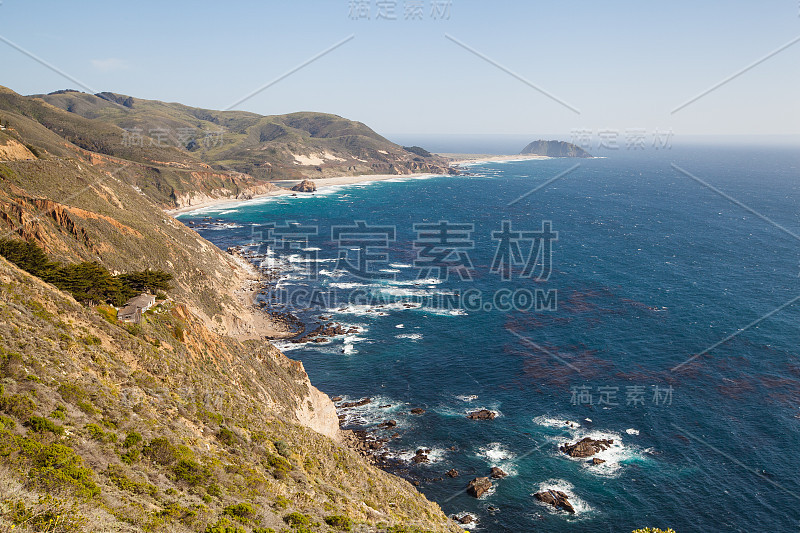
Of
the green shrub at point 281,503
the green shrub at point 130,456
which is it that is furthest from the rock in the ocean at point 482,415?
the green shrub at point 130,456

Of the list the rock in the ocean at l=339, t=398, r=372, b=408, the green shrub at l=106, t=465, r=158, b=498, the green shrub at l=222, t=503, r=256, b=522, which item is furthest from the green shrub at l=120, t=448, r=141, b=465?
the rock in the ocean at l=339, t=398, r=372, b=408

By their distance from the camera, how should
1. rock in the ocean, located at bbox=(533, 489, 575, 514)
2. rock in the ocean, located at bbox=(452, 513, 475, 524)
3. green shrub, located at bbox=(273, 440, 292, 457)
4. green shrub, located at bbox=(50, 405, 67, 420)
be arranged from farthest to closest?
rock in the ocean, located at bbox=(533, 489, 575, 514) < rock in the ocean, located at bbox=(452, 513, 475, 524) < green shrub, located at bbox=(273, 440, 292, 457) < green shrub, located at bbox=(50, 405, 67, 420)

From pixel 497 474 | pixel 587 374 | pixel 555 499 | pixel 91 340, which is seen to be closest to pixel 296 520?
pixel 91 340

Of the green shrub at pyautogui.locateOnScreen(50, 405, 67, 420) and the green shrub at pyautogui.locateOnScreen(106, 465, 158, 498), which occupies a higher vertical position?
the green shrub at pyautogui.locateOnScreen(50, 405, 67, 420)

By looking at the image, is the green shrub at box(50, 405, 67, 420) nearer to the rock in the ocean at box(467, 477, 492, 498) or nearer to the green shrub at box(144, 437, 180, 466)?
the green shrub at box(144, 437, 180, 466)

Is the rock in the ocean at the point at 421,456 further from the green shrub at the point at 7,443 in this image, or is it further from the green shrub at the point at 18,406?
the green shrub at the point at 7,443

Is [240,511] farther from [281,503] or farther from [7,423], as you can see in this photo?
[7,423]

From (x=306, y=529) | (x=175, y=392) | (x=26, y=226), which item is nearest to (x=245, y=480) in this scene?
(x=306, y=529)
